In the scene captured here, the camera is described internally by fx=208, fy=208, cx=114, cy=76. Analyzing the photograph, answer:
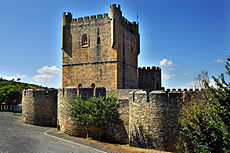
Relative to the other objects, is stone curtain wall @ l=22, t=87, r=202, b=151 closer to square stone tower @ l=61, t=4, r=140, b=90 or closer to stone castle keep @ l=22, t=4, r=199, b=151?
stone castle keep @ l=22, t=4, r=199, b=151

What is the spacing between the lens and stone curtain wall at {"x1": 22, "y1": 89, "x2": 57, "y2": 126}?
833 inches

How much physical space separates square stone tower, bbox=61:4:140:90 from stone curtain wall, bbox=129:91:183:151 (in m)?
9.67

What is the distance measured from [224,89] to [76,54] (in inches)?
785

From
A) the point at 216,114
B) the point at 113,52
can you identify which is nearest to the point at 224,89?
the point at 216,114

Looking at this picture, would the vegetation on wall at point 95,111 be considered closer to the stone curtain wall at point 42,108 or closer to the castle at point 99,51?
the stone curtain wall at point 42,108

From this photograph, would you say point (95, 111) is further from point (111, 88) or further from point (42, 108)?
point (42, 108)

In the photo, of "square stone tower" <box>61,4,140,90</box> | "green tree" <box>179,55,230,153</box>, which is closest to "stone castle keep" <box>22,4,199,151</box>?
"square stone tower" <box>61,4,140,90</box>

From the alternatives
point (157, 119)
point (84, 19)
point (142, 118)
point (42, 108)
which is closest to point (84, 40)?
point (84, 19)

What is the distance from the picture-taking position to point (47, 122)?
2112 centimetres

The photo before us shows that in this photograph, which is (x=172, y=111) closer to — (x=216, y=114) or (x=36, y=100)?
(x=216, y=114)

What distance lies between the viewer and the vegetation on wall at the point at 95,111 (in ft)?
50.0

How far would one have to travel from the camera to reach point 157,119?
43.9 feet

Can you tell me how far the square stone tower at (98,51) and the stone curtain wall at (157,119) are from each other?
31.7ft

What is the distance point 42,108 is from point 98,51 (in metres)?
9.00
